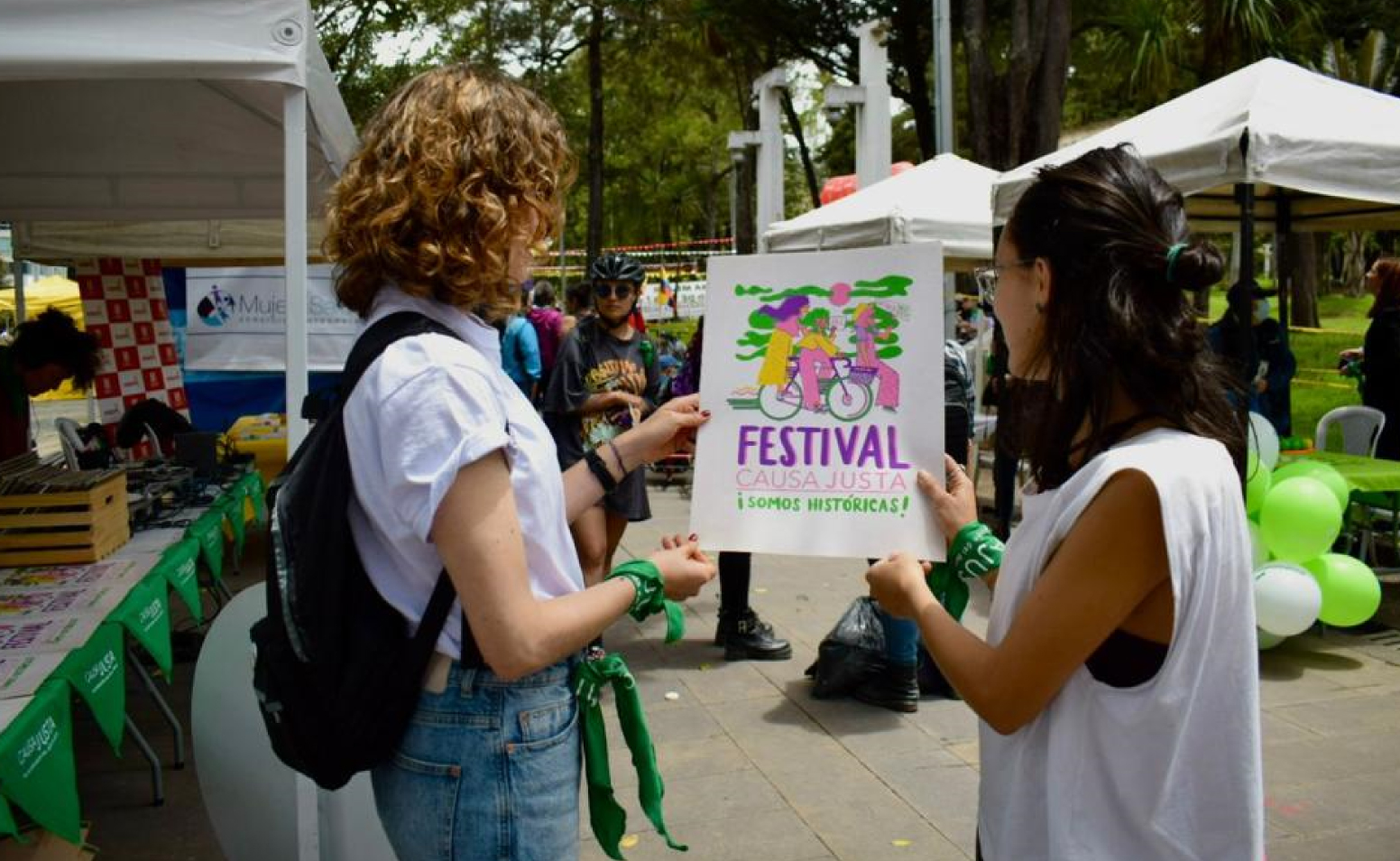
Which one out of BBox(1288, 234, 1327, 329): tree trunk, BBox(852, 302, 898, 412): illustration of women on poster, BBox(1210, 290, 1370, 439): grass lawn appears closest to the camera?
BBox(852, 302, 898, 412): illustration of women on poster

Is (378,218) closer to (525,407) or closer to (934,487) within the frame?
(525,407)

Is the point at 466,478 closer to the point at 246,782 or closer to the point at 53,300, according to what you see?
the point at 246,782

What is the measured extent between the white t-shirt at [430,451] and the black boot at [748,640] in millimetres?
4374

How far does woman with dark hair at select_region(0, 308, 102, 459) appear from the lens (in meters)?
5.59

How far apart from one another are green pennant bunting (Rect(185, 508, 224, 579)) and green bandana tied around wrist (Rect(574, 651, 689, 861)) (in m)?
3.34

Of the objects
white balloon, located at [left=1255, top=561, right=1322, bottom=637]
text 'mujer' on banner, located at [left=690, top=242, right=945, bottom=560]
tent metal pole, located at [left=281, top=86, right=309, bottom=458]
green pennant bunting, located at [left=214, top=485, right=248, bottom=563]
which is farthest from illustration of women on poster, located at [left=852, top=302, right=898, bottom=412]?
green pennant bunting, located at [left=214, top=485, right=248, bottom=563]

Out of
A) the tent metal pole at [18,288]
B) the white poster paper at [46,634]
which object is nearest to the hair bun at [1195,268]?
the white poster paper at [46,634]

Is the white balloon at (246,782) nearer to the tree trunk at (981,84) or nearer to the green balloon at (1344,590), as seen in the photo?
the green balloon at (1344,590)

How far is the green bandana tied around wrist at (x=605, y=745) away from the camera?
5.72ft

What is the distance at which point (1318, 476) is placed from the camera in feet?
20.1

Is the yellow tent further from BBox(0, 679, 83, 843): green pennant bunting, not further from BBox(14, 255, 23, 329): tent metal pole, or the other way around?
BBox(0, 679, 83, 843): green pennant bunting

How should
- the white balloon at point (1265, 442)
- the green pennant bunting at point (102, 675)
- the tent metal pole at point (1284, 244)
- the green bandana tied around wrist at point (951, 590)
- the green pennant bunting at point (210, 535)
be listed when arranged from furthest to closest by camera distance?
the tent metal pole at point (1284, 244) < the white balloon at point (1265, 442) < the green pennant bunting at point (210, 535) < the green pennant bunting at point (102, 675) < the green bandana tied around wrist at point (951, 590)

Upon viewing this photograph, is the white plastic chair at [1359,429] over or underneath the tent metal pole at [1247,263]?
underneath

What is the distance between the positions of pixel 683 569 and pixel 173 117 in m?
4.50
